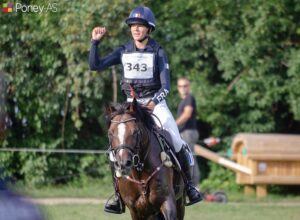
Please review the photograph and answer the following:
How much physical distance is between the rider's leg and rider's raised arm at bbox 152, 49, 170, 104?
16 centimetres

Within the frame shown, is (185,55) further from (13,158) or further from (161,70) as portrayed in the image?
(161,70)

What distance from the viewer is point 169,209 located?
311 inches

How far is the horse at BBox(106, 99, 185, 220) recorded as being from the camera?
25.2 feet

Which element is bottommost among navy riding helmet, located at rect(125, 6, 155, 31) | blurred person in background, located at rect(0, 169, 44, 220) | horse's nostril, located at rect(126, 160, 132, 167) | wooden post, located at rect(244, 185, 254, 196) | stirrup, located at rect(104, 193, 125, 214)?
wooden post, located at rect(244, 185, 254, 196)

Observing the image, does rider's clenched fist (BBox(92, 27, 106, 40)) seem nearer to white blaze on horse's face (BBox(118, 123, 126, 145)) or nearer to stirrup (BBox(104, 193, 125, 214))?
white blaze on horse's face (BBox(118, 123, 126, 145))

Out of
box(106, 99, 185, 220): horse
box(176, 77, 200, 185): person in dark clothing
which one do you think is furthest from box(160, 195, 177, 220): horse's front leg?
box(176, 77, 200, 185): person in dark clothing

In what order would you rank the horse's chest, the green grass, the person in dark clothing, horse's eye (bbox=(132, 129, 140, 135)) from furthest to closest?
the person in dark clothing
the green grass
the horse's chest
horse's eye (bbox=(132, 129, 140, 135))

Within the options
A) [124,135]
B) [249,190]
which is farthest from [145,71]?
[249,190]

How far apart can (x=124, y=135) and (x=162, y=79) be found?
39.3 inches

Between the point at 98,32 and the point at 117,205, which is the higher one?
the point at 98,32

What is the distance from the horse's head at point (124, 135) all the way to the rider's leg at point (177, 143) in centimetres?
49

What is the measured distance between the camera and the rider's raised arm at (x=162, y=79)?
27.0ft

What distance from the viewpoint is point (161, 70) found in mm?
8414

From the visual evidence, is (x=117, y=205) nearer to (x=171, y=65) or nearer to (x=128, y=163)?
(x=128, y=163)
